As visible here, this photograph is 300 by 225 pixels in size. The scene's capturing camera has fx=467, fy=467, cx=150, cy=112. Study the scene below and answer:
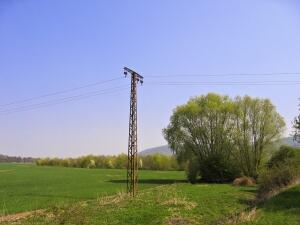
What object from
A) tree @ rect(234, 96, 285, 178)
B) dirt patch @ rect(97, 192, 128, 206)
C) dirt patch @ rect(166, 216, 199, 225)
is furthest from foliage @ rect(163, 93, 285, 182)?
dirt patch @ rect(166, 216, 199, 225)

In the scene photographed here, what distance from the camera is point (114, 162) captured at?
460 ft

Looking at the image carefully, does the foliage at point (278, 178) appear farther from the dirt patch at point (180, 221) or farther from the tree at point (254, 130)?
the tree at point (254, 130)

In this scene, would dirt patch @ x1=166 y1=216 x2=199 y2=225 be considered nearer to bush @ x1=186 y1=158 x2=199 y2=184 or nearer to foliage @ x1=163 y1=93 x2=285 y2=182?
bush @ x1=186 y1=158 x2=199 y2=184

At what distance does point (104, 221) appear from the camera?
21.3 m

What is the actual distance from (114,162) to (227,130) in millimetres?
76232

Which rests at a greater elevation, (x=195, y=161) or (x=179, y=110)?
(x=179, y=110)

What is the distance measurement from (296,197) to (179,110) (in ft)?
155

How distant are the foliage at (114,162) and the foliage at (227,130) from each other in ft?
119

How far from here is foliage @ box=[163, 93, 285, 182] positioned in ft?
220

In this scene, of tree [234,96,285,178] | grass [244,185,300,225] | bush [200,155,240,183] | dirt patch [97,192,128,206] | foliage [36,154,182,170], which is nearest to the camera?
grass [244,185,300,225]

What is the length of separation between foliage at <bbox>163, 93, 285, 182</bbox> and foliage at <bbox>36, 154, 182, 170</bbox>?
36.2 meters

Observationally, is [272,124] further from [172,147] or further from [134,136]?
[134,136]

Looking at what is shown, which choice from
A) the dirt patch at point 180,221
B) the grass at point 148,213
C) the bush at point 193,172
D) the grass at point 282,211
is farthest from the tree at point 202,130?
the dirt patch at point 180,221

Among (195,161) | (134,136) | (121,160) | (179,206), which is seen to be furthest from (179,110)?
(121,160)
